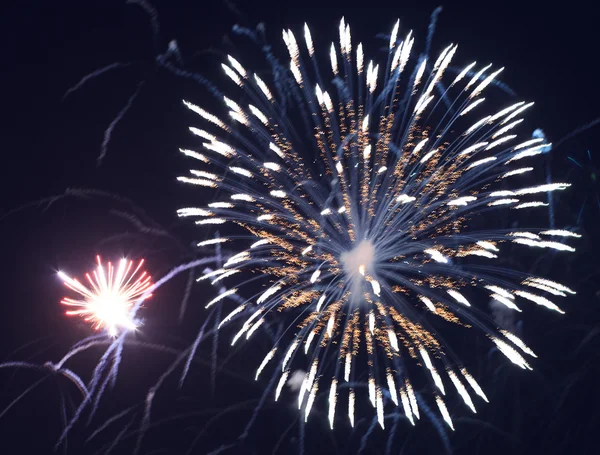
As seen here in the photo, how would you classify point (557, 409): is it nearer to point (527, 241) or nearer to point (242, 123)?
point (527, 241)

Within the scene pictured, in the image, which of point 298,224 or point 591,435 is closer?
point 298,224

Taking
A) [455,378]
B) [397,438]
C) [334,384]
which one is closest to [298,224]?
[334,384]

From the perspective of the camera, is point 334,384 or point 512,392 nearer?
point 334,384

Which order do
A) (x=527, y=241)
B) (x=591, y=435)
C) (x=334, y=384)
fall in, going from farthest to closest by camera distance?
(x=591, y=435) → (x=334, y=384) → (x=527, y=241)

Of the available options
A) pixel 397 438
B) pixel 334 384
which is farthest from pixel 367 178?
pixel 397 438

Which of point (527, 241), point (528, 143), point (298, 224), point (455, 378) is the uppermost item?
point (528, 143)

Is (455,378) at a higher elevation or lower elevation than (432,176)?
lower

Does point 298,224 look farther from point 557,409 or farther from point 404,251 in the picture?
point 557,409

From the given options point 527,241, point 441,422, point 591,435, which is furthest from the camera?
point 441,422

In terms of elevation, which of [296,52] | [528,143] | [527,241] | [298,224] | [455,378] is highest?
[296,52]
